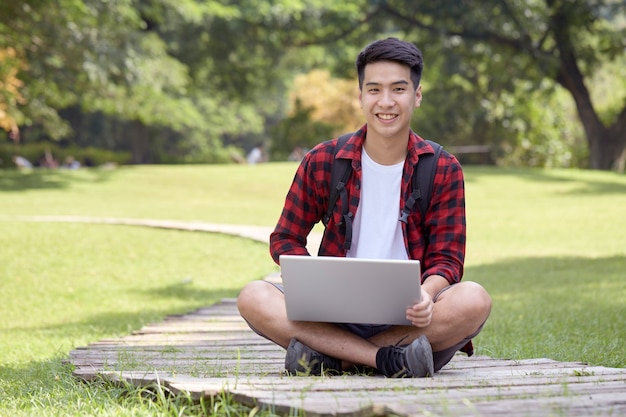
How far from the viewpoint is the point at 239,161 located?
39.2m

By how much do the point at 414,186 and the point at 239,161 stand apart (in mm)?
35312

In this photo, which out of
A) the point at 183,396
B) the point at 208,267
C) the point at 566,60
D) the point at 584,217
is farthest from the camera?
the point at 566,60

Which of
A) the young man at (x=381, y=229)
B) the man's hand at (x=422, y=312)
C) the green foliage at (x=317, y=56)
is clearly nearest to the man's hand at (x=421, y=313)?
the man's hand at (x=422, y=312)

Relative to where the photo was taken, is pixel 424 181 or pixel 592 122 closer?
pixel 424 181

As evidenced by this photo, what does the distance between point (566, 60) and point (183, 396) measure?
25.1 metres

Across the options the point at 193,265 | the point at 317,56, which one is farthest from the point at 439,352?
the point at 317,56

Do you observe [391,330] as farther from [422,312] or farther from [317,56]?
[317,56]

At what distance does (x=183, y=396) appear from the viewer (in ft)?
9.71

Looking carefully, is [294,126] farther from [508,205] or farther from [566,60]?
[508,205]

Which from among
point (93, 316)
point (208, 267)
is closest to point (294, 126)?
point (208, 267)

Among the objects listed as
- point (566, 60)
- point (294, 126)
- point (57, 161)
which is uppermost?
point (566, 60)

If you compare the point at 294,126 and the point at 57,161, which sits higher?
the point at 294,126

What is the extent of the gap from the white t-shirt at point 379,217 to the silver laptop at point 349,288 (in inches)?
16.5

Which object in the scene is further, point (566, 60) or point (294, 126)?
point (294, 126)
